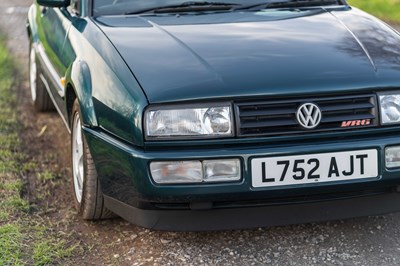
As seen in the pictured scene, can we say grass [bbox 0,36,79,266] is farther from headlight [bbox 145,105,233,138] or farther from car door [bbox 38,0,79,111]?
headlight [bbox 145,105,233,138]

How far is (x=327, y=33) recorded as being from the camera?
12.5ft

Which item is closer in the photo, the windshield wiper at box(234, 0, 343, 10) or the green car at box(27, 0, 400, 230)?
the green car at box(27, 0, 400, 230)

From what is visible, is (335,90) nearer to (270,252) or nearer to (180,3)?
(270,252)

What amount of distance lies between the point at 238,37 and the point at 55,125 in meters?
2.53

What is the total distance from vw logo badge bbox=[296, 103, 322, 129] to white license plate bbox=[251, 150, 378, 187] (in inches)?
5.6

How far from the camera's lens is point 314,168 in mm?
3215

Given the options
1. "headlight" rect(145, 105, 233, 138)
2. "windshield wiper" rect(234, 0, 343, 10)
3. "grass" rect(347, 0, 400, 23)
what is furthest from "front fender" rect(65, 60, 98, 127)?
"grass" rect(347, 0, 400, 23)

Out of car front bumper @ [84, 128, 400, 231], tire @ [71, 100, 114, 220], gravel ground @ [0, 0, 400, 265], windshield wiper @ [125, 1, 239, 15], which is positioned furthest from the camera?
windshield wiper @ [125, 1, 239, 15]

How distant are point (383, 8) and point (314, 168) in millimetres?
8733

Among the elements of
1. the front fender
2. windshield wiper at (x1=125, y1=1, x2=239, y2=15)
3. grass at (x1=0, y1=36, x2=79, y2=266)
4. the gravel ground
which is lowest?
grass at (x1=0, y1=36, x2=79, y2=266)

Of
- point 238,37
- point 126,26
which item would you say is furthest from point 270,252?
point 126,26

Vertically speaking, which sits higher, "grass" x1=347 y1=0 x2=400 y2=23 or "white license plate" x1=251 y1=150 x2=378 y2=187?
"white license plate" x1=251 y1=150 x2=378 y2=187

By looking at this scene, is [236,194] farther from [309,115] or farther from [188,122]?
[309,115]

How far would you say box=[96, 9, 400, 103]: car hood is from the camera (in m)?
3.26
